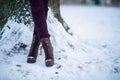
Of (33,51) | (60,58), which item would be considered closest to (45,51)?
(33,51)

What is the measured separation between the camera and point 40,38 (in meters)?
2.79

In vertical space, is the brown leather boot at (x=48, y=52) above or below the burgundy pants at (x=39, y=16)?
below

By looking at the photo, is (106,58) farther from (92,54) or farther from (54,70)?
(54,70)

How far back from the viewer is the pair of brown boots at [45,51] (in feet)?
9.25

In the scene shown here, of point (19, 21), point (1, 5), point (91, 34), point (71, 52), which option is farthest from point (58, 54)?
point (91, 34)

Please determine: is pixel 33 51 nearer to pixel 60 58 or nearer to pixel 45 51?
pixel 45 51

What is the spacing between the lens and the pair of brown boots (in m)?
2.82

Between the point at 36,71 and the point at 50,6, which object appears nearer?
the point at 36,71

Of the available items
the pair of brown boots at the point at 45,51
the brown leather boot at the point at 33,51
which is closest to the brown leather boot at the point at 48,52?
the pair of brown boots at the point at 45,51

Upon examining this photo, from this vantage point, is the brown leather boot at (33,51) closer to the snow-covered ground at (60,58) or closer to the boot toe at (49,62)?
the snow-covered ground at (60,58)

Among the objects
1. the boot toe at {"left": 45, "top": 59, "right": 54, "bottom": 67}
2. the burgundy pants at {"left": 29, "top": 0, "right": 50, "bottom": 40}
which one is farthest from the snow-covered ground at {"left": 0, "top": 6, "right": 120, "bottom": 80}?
the burgundy pants at {"left": 29, "top": 0, "right": 50, "bottom": 40}

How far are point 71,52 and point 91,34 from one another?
144 cm

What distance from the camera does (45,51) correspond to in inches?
112

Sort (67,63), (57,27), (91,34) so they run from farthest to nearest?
(91,34), (57,27), (67,63)
